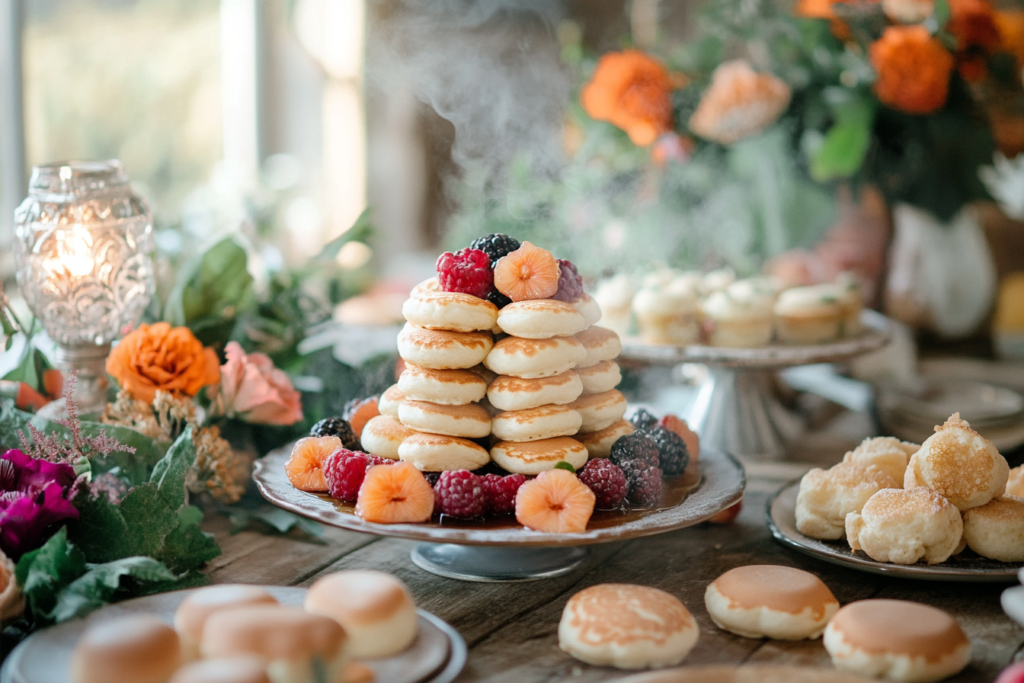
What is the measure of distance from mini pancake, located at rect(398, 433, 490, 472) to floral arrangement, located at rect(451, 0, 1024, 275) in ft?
3.89

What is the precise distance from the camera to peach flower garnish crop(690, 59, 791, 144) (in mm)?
1986

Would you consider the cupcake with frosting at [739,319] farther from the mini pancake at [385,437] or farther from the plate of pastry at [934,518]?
the mini pancake at [385,437]

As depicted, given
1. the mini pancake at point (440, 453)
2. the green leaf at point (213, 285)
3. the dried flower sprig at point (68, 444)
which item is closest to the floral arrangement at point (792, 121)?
the green leaf at point (213, 285)

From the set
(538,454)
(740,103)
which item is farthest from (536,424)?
(740,103)

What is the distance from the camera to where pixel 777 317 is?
1803 millimetres

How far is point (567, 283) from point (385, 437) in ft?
0.92

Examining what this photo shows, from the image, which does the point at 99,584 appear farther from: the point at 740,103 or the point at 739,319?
the point at 740,103

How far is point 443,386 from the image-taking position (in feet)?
3.43

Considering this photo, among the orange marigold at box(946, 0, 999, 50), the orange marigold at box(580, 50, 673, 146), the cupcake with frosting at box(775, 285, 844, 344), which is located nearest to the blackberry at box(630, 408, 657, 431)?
the cupcake with frosting at box(775, 285, 844, 344)

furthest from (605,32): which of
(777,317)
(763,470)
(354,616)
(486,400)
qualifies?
(354,616)

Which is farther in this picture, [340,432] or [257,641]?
[340,432]

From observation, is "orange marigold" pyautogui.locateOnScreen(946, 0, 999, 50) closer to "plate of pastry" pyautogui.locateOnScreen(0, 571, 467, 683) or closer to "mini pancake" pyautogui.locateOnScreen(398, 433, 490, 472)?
"mini pancake" pyautogui.locateOnScreen(398, 433, 490, 472)

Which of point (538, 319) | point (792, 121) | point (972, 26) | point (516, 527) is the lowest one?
point (516, 527)

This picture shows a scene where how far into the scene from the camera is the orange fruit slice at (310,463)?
42.7 inches
